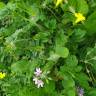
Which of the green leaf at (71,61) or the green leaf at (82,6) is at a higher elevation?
the green leaf at (82,6)

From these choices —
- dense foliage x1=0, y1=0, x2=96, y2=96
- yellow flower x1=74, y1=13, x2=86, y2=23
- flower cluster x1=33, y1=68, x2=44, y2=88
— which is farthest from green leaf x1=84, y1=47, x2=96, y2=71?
flower cluster x1=33, y1=68, x2=44, y2=88

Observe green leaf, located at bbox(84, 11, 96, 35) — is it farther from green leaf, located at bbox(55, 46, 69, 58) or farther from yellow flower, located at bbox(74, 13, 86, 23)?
Answer: green leaf, located at bbox(55, 46, 69, 58)

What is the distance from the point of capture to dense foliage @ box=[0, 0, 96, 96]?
86.3 inches

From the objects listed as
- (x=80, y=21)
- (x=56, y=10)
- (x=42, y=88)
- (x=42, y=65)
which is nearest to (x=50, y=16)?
(x=56, y=10)

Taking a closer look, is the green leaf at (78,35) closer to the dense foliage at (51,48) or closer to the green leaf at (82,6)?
the dense foliage at (51,48)

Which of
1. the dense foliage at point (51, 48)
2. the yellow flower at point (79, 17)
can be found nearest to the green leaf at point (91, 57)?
the dense foliage at point (51, 48)

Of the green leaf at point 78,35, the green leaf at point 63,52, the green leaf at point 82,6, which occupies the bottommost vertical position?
the green leaf at point 63,52

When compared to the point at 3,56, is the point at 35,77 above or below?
below

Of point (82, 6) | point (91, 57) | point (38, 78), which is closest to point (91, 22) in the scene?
point (82, 6)

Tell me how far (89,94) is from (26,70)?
0.44 metres

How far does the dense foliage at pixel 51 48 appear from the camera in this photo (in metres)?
2.19

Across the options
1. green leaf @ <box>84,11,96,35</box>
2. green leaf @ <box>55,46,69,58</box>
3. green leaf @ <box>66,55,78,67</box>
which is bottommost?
green leaf @ <box>66,55,78,67</box>

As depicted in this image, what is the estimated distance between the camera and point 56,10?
240 centimetres

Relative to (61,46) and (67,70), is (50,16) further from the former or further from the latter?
(67,70)
